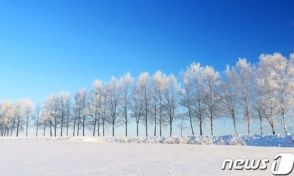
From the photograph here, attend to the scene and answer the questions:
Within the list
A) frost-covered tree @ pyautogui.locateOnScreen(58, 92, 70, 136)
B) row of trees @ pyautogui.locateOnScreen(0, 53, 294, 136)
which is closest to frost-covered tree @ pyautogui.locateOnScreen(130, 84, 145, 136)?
row of trees @ pyautogui.locateOnScreen(0, 53, 294, 136)

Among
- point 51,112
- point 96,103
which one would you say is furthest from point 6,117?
point 96,103

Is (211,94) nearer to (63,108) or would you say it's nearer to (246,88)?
(246,88)

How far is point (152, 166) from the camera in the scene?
400 inches

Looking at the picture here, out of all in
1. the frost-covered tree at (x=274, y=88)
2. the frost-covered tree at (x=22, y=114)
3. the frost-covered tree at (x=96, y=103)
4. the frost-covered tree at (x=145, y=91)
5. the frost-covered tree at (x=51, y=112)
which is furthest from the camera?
the frost-covered tree at (x=22, y=114)

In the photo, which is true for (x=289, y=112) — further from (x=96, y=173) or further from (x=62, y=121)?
(x=62, y=121)

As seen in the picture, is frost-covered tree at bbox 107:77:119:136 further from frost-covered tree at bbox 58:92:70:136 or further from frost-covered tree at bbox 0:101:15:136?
frost-covered tree at bbox 0:101:15:136

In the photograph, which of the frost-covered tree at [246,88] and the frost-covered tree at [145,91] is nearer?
the frost-covered tree at [246,88]

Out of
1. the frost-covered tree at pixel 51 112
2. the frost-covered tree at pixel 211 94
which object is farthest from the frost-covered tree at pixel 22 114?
the frost-covered tree at pixel 211 94

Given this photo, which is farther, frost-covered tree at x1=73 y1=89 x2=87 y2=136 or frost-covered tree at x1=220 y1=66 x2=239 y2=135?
frost-covered tree at x1=73 y1=89 x2=87 y2=136

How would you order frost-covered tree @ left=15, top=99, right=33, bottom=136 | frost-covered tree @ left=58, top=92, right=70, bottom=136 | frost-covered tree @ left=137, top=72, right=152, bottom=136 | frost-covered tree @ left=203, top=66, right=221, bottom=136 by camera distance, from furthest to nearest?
1. frost-covered tree @ left=15, top=99, right=33, bottom=136
2. frost-covered tree @ left=58, top=92, right=70, bottom=136
3. frost-covered tree @ left=137, top=72, right=152, bottom=136
4. frost-covered tree @ left=203, top=66, right=221, bottom=136

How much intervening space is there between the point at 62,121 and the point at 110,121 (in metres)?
16.3

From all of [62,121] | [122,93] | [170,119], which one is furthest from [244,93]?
[62,121]

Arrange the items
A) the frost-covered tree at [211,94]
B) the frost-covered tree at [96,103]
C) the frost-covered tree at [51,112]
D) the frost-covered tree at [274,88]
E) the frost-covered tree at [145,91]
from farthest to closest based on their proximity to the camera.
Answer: the frost-covered tree at [51,112], the frost-covered tree at [96,103], the frost-covered tree at [145,91], the frost-covered tree at [211,94], the frost-covered tree at [274,88]

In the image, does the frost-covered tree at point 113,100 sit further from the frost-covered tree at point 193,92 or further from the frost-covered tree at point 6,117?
the frost-covered tree at point 6,117
